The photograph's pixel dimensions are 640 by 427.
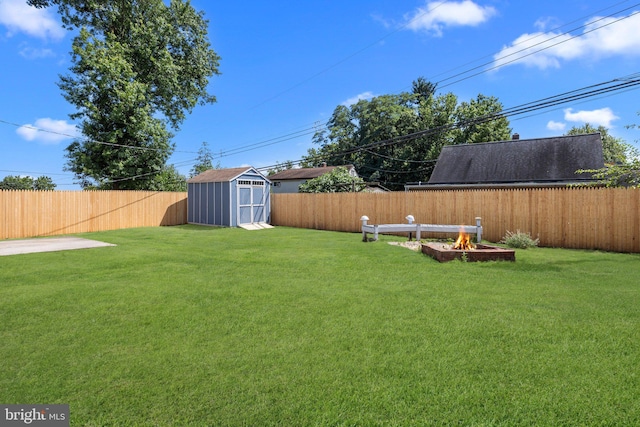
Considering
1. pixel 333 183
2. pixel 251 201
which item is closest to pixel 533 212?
pixel 251 201

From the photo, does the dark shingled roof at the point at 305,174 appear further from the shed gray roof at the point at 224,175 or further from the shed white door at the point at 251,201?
the shed white door at the point at 251,201

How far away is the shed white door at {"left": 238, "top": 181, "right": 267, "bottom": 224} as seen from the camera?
1889cm

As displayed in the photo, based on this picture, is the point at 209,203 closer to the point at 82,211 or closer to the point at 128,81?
the point at 82,211

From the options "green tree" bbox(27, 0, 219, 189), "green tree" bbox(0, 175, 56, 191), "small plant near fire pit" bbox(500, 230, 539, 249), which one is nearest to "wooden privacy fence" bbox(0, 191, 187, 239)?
"green tree" bbox(27, 0, 219, 189)

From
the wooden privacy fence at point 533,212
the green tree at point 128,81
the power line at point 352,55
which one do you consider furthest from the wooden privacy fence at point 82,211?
the power line at point 352,55

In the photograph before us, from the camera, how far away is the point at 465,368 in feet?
9.57

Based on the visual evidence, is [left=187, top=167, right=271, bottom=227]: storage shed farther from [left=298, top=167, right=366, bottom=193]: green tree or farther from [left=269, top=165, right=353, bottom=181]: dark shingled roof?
[left=269, top=165, right=353, bottom=181]: dark shingled roof

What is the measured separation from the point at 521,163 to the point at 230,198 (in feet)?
53.2

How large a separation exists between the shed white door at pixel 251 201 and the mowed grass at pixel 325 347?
40.7 feet

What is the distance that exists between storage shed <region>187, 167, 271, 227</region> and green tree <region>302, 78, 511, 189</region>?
1243 centimetres

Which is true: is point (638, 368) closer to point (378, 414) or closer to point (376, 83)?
point (378, 414)

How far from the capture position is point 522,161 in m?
19.8

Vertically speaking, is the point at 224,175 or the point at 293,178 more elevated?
the point at 293,178

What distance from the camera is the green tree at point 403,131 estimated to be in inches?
1336
